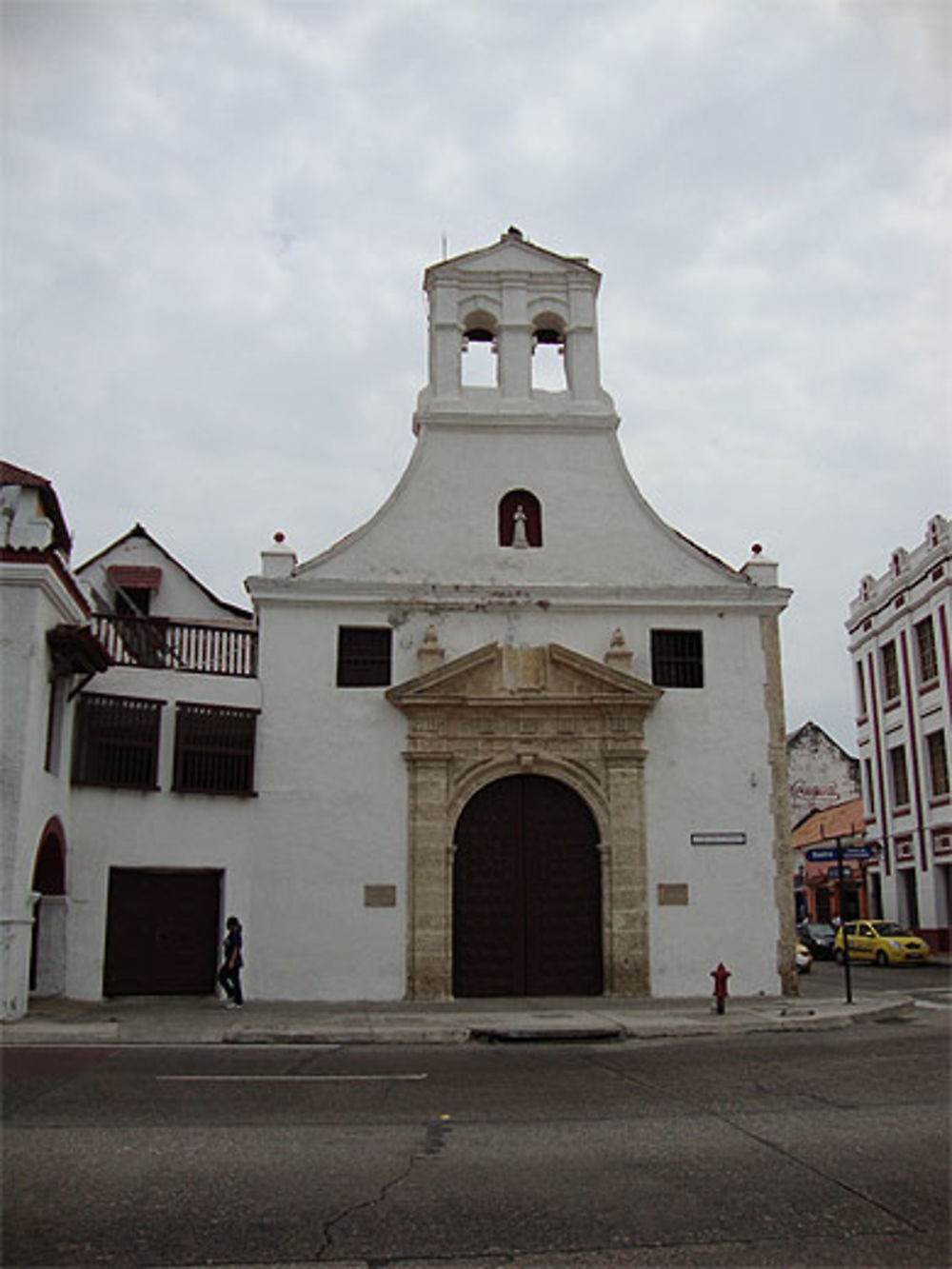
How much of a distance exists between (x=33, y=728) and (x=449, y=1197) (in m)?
11.4

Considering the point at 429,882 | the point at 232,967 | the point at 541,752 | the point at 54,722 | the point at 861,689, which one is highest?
the point at 861,689

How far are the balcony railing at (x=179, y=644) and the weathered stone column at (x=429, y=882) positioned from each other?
Result: 11.0 ft

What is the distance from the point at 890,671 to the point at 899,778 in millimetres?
3446

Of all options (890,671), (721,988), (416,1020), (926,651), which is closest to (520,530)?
(721,988)

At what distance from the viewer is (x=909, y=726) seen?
1465 inches

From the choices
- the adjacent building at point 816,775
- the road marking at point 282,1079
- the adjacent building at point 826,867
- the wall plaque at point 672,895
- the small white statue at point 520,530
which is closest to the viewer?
the road marking at point 282,1079

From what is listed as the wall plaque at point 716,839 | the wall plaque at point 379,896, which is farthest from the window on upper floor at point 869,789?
the wall plaque at point 379,896

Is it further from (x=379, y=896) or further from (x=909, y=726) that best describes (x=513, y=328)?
(x=909, y=726)

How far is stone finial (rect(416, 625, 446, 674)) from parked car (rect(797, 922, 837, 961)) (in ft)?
75.5

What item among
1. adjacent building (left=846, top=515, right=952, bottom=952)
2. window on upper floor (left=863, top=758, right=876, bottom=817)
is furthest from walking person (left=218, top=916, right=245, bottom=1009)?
window on upper floor (left=863, top=758, right=876, bottom=817)

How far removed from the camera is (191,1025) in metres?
14.9

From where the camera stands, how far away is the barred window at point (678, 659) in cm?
2036

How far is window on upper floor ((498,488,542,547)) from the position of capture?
21016mm

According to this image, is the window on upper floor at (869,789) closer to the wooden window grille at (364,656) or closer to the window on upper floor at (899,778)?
the window on upper floor at (899,778)
